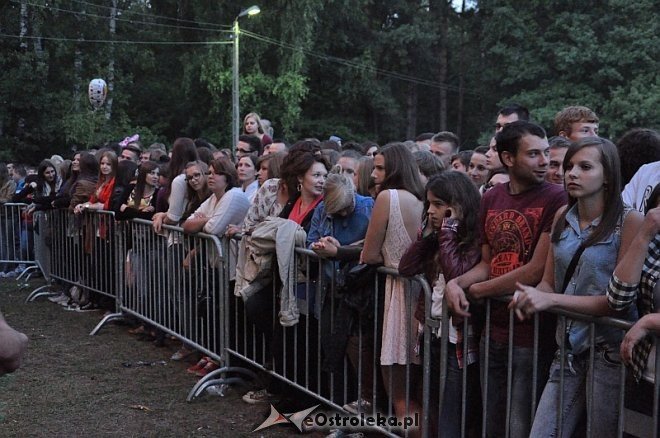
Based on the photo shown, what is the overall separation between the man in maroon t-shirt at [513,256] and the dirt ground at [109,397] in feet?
6.44

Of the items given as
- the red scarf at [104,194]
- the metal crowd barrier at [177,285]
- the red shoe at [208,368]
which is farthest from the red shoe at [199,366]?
the red scarf at [104,194]

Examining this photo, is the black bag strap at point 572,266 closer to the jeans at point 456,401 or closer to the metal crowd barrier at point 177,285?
the jeans at point 456,401

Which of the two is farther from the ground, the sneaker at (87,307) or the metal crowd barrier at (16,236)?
the metal crowd barrier at (16,236)

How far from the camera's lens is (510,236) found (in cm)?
412

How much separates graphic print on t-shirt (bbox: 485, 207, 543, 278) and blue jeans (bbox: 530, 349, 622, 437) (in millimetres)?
578

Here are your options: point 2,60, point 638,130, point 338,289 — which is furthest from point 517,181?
point 2,60

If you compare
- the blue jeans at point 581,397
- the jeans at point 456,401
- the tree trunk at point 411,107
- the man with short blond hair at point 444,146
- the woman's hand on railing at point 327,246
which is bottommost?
the jeans at point 456,401

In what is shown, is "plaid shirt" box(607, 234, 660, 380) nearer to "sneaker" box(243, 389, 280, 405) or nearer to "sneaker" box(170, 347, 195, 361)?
"sneaker" box(243, 389, 280, 405)

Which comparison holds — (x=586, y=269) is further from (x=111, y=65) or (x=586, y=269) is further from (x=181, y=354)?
(x=111, y=65)

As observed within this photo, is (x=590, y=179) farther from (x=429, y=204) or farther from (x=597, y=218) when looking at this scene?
(x=429, y=204)

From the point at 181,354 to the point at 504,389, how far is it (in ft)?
14.2

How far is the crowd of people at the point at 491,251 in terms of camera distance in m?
3.50

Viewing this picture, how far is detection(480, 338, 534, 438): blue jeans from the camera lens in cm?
396

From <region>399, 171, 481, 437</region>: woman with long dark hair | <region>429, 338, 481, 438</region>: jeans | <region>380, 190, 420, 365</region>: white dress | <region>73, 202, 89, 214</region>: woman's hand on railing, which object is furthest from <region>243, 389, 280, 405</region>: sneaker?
<region>73, 202, 89, 214</region>: woman's hand on railing
